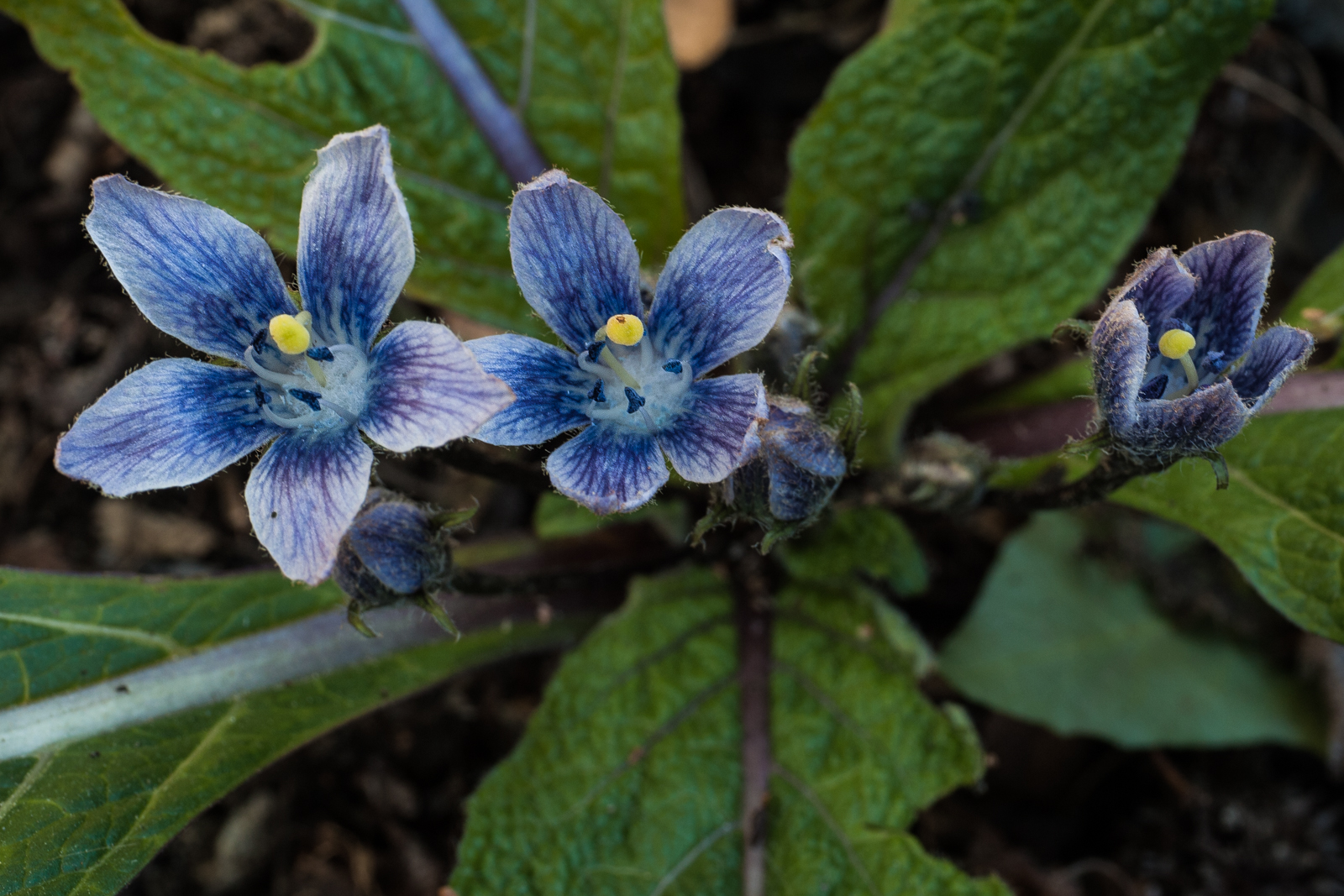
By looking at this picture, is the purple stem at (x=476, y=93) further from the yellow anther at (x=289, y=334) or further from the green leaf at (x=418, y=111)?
the yellow anther at (x=289, y=334)

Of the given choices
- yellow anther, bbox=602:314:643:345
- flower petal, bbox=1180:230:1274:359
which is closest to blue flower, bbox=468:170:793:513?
yellow anther, bbox=602:314:643:345

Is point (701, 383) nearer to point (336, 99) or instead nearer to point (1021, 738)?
point (336, 99)

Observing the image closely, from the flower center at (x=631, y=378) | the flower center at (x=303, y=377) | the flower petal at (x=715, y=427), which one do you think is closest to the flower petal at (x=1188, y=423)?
the flower petal at (x=715, y=427)

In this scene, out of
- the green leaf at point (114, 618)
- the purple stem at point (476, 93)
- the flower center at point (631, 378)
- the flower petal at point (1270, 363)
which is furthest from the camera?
the purple stem at point (476, 93)

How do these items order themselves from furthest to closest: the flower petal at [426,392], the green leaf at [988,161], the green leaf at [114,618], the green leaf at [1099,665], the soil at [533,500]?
the soil at [533,500] < the green leaf at [1099,665] < the green leaf at [988,161] < the green leaf at [114,618] < the flower petal at [426,392]

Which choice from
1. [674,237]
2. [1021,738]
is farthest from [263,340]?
[1021,738]

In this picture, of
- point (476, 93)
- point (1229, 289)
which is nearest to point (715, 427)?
point (1229, 289)

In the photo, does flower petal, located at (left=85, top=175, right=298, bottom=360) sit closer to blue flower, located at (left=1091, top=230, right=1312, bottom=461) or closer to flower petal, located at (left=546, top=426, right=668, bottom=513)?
flower petal, located at (left=546, top=426, right=668, bottom=513)
